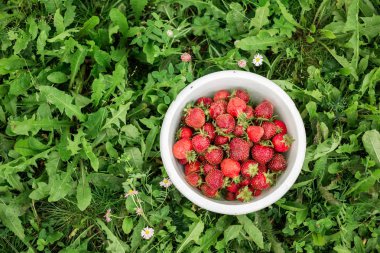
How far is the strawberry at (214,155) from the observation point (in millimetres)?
2254

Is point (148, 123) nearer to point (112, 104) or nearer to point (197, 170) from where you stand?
point (112, 104)

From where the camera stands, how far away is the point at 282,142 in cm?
227

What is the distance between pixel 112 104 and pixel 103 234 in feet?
2.29

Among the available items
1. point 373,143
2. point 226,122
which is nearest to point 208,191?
point 226,122

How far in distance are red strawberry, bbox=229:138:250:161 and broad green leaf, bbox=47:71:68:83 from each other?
3.20 ft

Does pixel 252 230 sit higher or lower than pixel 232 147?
lower

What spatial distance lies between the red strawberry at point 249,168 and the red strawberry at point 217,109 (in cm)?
27

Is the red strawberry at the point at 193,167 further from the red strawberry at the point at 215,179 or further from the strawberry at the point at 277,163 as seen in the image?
the strawberry at the point at 277,163

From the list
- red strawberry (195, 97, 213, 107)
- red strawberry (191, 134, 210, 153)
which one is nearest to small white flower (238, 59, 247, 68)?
red strawberry (195, 97, 213, 107)

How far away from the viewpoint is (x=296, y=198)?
2.55 metres

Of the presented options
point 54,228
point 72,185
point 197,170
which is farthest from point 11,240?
point 197,170

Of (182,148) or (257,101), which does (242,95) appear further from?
(182,148)

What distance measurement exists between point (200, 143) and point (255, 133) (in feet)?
0.85

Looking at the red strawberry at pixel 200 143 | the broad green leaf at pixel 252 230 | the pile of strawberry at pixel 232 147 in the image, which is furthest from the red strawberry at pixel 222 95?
the broad green leaf at pixel 252 230
